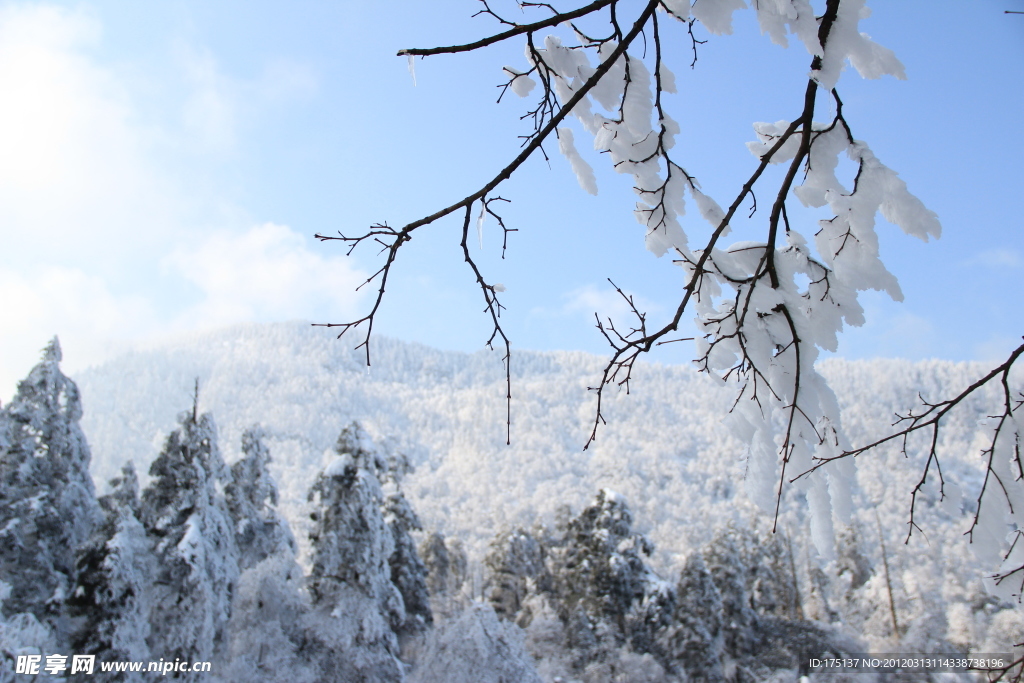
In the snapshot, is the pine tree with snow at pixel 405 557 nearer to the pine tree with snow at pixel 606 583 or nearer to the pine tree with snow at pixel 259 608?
the pine tree with snow at pixel 259 608

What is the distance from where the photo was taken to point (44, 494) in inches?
521

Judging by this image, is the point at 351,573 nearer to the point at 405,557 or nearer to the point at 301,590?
the point at 301,590

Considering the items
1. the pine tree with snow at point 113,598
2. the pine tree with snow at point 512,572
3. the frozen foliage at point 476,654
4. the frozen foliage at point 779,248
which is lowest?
the pine tree with snow at point 512,572

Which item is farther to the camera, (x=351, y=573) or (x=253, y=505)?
(x=253, y=505)

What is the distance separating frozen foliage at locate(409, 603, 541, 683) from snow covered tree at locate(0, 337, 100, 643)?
7.57m

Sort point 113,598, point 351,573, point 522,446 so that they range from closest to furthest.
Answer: point 113,598
point 351,573
point 522,446

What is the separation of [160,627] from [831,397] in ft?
42.8

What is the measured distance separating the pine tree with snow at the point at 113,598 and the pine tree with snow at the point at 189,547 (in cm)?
42

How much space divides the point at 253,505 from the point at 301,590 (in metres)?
5.35

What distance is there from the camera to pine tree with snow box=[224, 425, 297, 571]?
20031 mm

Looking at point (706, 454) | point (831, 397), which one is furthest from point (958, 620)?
point (706, 454)

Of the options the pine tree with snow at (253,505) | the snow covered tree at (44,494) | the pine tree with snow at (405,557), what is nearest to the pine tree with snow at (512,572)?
the pine tree with snow at (405,557)

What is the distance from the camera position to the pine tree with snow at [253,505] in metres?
20.0

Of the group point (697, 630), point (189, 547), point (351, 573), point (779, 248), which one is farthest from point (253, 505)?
point (779, 248)
